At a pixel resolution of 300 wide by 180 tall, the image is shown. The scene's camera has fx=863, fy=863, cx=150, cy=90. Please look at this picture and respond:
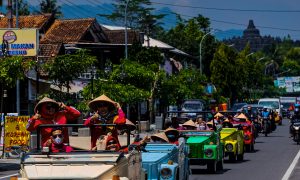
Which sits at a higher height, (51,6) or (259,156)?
(51,6)

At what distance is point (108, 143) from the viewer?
11953mm

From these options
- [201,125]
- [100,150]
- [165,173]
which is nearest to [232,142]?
[201,125]

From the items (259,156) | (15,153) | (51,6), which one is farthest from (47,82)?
→ (51,6)

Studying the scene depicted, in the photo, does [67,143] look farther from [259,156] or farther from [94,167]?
[259,156]

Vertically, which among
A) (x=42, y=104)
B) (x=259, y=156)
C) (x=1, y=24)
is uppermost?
(x=1, y=24)

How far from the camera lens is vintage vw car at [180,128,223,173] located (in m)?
21.2

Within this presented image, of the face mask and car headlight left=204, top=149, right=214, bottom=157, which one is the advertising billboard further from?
the face mask

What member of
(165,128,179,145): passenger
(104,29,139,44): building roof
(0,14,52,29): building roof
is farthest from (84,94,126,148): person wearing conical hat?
(104,29,139,44): building roof

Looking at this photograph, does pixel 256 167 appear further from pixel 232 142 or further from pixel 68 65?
pixel 68 65

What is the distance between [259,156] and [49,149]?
19.2 m

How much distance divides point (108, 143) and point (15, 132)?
18.5 meters

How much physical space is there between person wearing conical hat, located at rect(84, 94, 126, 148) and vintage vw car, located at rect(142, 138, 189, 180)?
1.01 meters

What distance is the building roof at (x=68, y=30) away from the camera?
6425 cm

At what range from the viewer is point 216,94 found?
86.6 meters
